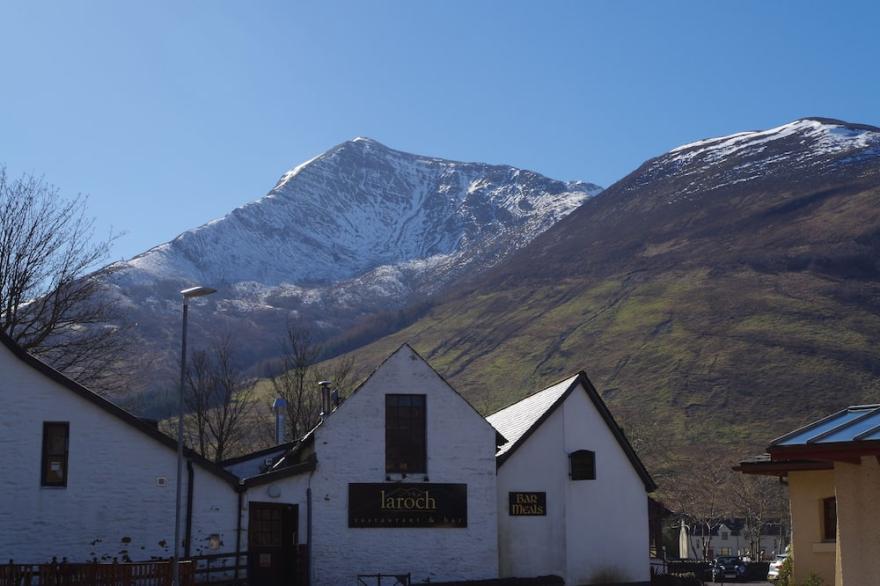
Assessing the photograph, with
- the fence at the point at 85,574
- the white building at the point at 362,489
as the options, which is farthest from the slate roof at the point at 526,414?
the fence at the point at 85,574

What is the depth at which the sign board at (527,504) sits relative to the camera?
35.8 m

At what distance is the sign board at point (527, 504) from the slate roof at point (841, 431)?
17829 mm

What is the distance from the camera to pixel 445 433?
35000 mm

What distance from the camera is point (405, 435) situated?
114ft

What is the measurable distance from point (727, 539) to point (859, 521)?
92.6 meters

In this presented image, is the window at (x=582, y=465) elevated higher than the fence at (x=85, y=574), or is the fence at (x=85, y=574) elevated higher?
the window at (x=582, y=465)

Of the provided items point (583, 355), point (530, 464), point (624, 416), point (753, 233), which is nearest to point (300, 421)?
point (530, 464)

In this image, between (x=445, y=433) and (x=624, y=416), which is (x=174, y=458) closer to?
(x=445, y=433)

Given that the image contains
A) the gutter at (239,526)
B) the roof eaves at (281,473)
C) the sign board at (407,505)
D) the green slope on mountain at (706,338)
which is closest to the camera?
the gutter at (239,526)

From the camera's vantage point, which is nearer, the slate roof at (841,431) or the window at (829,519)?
the slate roof at (841,431)

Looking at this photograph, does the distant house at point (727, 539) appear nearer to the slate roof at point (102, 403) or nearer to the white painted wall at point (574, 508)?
the white painted wall at point (574, 508)

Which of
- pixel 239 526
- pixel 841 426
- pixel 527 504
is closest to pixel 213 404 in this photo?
pixel 527 504

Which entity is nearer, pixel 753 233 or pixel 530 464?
pixel 530 464

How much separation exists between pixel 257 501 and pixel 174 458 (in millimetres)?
2839
